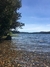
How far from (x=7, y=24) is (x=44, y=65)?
74.7 feet

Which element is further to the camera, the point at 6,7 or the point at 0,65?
the point at 6,7

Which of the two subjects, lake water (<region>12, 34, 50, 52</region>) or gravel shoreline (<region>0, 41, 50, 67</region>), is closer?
gravel shoreline (<region>0, 41, 50, 67</region>)

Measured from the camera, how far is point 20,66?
13.5 meters

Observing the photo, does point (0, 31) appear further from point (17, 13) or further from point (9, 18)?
point (17, 13)

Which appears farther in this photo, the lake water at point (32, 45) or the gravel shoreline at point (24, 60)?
the lake water at point (32, 45)

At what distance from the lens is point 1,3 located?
31.8m

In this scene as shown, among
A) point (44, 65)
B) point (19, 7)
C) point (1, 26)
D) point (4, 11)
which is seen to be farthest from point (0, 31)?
point (44, 65)

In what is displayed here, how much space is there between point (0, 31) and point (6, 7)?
499 centimetres

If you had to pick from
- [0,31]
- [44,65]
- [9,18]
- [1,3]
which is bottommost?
[44,65]

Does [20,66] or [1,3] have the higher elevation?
[1,3]

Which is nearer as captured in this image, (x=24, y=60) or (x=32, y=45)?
(x=24, y=60)

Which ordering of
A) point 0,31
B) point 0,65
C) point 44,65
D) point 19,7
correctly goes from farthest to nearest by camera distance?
point 19,7, point 0,31, point 44,65, point 0,65

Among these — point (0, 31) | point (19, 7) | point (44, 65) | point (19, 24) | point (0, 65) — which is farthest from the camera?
point (19, 24)

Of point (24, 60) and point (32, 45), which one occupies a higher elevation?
point (24, 60)
